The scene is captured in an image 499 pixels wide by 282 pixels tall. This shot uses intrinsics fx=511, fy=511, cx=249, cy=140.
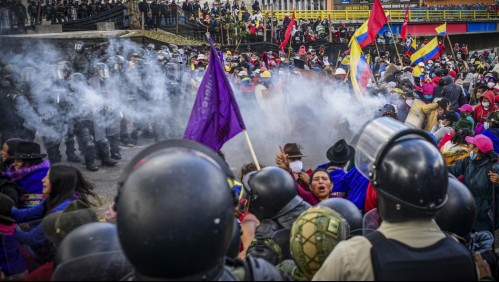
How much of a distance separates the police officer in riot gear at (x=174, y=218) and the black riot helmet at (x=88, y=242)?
493mm

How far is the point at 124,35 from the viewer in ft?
68.3

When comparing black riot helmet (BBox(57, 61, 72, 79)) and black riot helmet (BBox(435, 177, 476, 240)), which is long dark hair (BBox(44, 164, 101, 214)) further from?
black riot helmet (BBox(57, 61, 72, 79))

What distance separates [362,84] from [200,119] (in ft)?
19.9

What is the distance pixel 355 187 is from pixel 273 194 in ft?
4.92

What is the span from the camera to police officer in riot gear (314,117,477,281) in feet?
6.46

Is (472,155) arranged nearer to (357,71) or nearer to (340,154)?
(340,154)

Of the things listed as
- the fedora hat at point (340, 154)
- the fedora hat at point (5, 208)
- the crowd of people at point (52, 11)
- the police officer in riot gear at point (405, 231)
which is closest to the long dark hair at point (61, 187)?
the fedora hat at point (5, 208)

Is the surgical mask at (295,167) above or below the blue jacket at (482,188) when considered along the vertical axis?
above

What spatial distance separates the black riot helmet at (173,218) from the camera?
65.7 inches

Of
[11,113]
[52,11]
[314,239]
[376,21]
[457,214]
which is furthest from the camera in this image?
[52,11]

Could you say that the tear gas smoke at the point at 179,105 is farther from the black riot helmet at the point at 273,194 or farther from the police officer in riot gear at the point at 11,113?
the black riot helmet at the point at 273,194

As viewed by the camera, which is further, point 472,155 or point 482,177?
point 472,155

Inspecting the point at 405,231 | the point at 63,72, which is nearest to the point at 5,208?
the point at 405,231

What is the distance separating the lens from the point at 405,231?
2066mm
